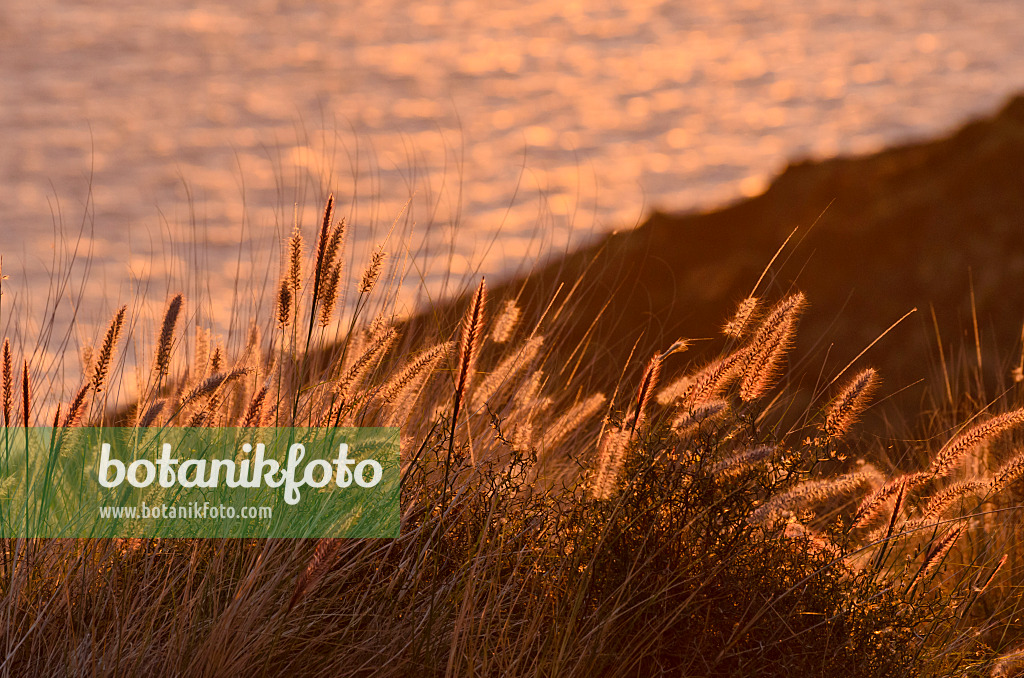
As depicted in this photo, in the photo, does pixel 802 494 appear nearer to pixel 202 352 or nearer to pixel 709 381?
pixel 709 381

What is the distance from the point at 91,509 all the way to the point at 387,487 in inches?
32.7

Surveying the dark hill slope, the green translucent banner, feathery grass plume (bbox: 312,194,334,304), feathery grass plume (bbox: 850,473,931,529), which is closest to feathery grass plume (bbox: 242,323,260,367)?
the green translucent banner

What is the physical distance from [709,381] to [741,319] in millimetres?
212

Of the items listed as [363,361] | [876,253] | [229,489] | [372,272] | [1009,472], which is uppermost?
[372,272]

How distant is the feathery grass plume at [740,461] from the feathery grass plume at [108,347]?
1588mm

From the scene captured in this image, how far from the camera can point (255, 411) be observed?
8.61 ft

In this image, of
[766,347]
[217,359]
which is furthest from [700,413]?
[217,359]

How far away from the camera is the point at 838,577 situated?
269 cm

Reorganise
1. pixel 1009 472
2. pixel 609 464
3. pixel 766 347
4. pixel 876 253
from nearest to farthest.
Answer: pixel 609 464
pixel 766 347
pixel 1009 472
pixel 876 253

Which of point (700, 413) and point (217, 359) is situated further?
point (217, 359)

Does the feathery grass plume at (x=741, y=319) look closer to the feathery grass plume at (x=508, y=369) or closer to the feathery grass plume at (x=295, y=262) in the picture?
the feathery grass plume at (x=508, y=369)

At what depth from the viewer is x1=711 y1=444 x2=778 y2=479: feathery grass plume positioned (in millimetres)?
2545

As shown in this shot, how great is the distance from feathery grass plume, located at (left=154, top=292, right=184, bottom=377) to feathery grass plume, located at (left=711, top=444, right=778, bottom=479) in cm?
145

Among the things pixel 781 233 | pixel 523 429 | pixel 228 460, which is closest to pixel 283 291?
pixel 228 460
